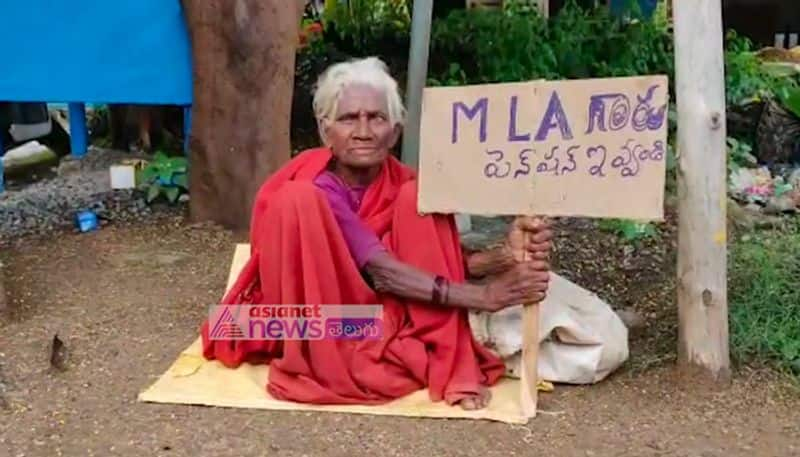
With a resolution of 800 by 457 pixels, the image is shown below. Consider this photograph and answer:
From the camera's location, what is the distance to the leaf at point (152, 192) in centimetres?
571

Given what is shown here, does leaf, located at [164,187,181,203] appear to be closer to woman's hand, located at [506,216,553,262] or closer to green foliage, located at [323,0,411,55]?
green foliage, located at [323,0,411,55]

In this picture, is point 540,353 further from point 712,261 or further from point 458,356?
point 712,261

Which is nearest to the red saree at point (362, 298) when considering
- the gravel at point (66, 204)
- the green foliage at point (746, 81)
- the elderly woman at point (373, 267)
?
the elderly woman at point (373, 267)

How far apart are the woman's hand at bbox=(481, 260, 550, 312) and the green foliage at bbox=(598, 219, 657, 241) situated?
2.06m

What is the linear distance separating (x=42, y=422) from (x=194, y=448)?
1.68 feet

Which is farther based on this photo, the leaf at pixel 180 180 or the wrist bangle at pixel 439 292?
the leaf at pixel 180 180

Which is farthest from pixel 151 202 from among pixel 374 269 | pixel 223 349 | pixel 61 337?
pixel 374 269

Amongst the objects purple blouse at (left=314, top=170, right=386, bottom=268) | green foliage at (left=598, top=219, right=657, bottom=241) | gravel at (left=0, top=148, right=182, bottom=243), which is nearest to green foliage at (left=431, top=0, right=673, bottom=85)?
green foliage at (left=598, top=219, right=657, bottom=241)

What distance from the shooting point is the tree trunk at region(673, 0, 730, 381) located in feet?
10.2

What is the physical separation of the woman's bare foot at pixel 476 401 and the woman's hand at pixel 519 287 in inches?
10.5

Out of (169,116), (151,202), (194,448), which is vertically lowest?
(194,448)

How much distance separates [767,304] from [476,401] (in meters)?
1.18

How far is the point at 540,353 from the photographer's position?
335 centimetres

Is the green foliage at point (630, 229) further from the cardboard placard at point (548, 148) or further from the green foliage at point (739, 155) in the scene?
the cardboard placard at point (548, 148)
